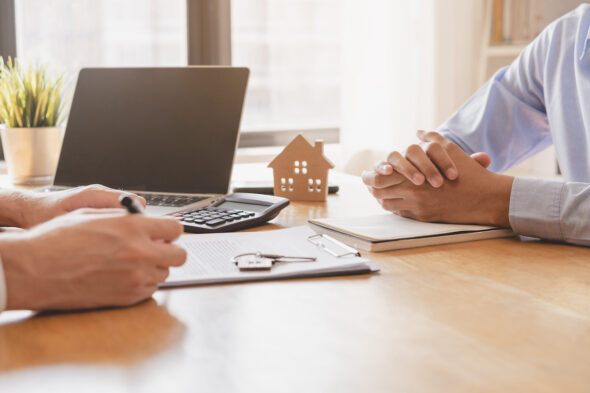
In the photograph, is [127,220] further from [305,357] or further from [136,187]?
[136,187]

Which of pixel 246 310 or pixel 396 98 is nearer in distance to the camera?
pixel 246 310

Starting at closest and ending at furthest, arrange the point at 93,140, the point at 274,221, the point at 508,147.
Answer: the point at 274,221, the point at 93,140, the point at 508,147

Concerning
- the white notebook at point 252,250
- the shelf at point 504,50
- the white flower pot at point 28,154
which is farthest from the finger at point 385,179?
the shelf at point 504,50

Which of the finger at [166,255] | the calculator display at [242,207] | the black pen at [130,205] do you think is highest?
the black pen at [130,205]

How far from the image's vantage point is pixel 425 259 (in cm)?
89

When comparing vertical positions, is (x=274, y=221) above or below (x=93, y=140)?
below

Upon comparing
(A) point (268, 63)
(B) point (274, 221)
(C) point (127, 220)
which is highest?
(A) point (268, 63)

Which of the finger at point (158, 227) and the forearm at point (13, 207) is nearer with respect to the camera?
the finger at point (158, 227)

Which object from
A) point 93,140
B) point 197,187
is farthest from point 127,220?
point 93,140

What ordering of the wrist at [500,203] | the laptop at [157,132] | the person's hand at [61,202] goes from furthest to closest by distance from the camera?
the laptop at [157,132] → the wrist at [500,203] → the person's hand at [61,202]

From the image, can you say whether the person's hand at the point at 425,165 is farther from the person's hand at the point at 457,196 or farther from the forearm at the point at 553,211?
the forearm at the point at 553,211

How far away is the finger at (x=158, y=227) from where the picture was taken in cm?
68

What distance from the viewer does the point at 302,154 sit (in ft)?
4.55

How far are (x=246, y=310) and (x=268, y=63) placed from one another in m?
→ 2.19
